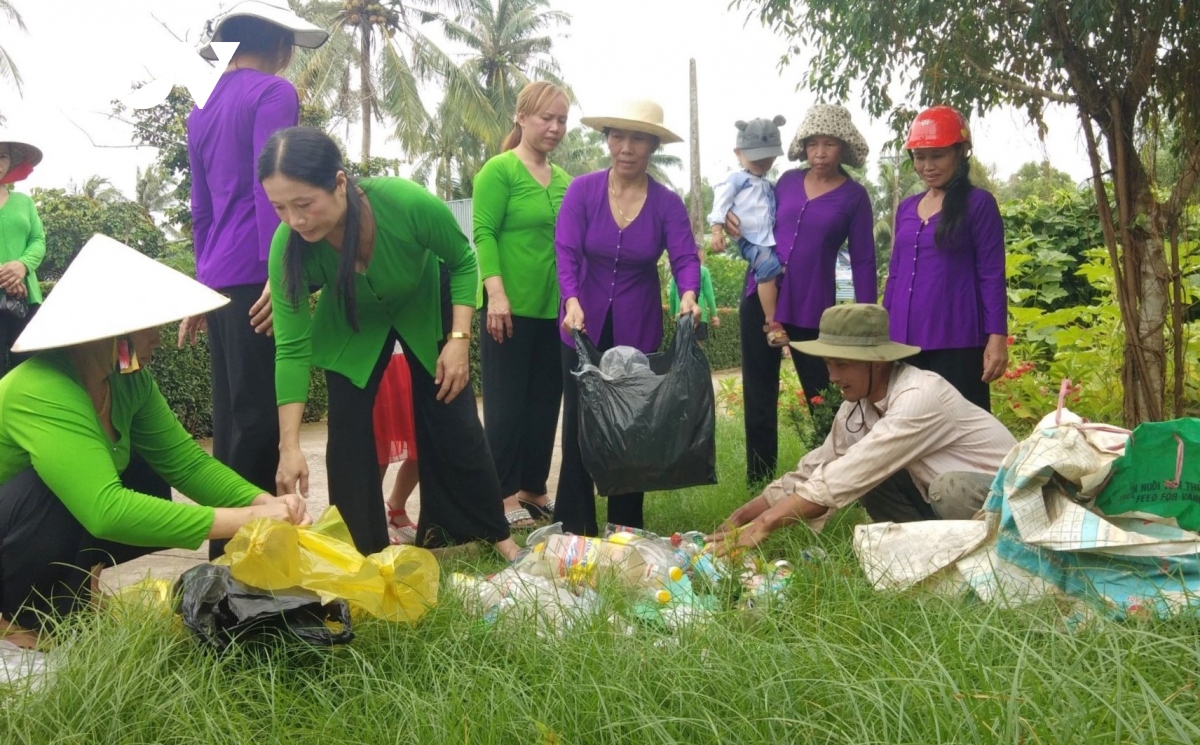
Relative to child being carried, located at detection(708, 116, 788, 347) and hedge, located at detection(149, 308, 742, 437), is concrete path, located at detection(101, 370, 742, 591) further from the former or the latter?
child being carried, located at detection(708, 116, 788, 347)

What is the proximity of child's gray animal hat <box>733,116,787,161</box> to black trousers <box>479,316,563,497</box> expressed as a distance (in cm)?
139

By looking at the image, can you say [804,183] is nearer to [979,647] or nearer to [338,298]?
[338,298]

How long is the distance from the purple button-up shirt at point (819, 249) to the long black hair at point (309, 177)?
2.01m

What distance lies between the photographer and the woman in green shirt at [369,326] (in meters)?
3.48

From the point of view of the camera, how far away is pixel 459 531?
13.5 ft

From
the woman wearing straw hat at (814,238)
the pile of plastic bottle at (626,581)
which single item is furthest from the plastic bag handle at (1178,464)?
the woman wearing straw hat at (814,238)

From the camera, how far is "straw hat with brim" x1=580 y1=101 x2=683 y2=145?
4289 millimetres

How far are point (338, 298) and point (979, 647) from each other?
2345 mm

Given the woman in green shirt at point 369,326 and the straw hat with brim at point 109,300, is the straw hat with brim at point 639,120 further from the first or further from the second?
the straw hat with brim at point 109,300

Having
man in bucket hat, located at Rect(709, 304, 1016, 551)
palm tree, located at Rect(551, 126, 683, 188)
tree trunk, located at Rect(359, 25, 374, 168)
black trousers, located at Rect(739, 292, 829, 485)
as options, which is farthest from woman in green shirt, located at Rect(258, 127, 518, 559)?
palm tree, located at Rect(551, 126, 683, 188)

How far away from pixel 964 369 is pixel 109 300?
10.3 feet

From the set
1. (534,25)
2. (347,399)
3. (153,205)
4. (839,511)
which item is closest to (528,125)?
(347,399)

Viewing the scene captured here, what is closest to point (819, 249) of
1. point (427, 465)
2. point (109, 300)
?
point (427, 465)

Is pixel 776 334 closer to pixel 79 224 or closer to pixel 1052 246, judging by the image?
pixel 1052 246
